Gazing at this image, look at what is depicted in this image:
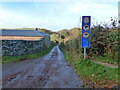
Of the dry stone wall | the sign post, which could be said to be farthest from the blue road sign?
the dry stone wall

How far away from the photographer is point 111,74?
432 centimetres

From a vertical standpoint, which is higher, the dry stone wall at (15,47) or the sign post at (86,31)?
the sign post at (86,31)

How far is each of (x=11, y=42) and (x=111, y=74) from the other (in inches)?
356

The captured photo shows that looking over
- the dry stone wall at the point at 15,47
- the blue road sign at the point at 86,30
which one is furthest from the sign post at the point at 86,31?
the dry stone wall at the point at 15,47

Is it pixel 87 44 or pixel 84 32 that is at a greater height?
pixel 84 32

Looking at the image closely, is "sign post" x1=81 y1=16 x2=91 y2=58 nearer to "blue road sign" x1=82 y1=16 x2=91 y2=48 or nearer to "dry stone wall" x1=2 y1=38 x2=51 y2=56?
"blue road sign" x1=82 y1=16 x2=91 y2=48

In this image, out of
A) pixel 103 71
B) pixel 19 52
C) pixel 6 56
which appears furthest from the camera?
pixel 19 52

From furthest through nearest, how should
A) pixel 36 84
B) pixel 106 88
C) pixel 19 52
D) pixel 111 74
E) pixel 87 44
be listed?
1. pixel 19 52
2. pixel 87 44
3. pixel 111 74
4. pixel 36 84
5. pixel 106 88

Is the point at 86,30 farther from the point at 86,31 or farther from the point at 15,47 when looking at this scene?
the point at 15,47

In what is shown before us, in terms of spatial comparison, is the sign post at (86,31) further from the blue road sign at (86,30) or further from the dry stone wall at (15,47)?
the dry stone wall at (15,47)

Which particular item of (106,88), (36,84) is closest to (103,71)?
(106,88)

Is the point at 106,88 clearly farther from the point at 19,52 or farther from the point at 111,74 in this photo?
the point at 19,52

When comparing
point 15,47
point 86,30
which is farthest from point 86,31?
point 15,47

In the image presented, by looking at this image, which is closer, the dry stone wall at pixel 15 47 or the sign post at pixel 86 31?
the sign post at pixel 86 31
